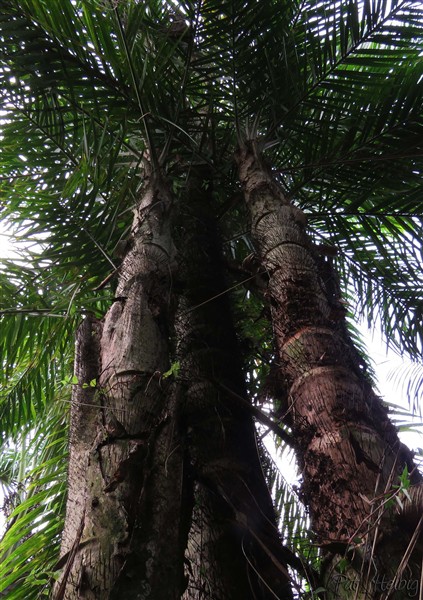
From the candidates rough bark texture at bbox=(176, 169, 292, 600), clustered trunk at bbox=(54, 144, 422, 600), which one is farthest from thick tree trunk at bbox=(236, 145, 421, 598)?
rough bark texture at bbox=(176, 169, 292, 600)

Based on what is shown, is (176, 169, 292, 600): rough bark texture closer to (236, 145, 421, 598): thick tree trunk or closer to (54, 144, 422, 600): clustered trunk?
(54, 144, 422, 600): clustered trunk

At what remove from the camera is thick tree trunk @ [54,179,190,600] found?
3.64ft

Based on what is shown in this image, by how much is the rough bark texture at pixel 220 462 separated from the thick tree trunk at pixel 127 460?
23 cm

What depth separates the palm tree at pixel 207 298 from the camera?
1.29 meters

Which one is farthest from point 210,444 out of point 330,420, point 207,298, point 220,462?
point 207,298

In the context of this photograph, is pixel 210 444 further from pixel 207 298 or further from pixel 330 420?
pixel 207 298

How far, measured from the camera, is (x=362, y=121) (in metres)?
3.02

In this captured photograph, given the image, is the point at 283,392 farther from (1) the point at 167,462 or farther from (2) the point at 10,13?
(2) the point at 10,13

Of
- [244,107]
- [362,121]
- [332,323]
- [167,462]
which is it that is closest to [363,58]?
[362,121]

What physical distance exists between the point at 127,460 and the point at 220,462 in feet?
1.87

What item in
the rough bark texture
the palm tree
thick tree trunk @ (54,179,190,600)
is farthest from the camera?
the rough bark texture

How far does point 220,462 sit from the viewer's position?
5.96ft

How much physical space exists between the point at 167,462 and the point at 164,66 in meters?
1.98

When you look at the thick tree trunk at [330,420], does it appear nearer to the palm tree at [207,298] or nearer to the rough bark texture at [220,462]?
the palm tree at [207,298]
